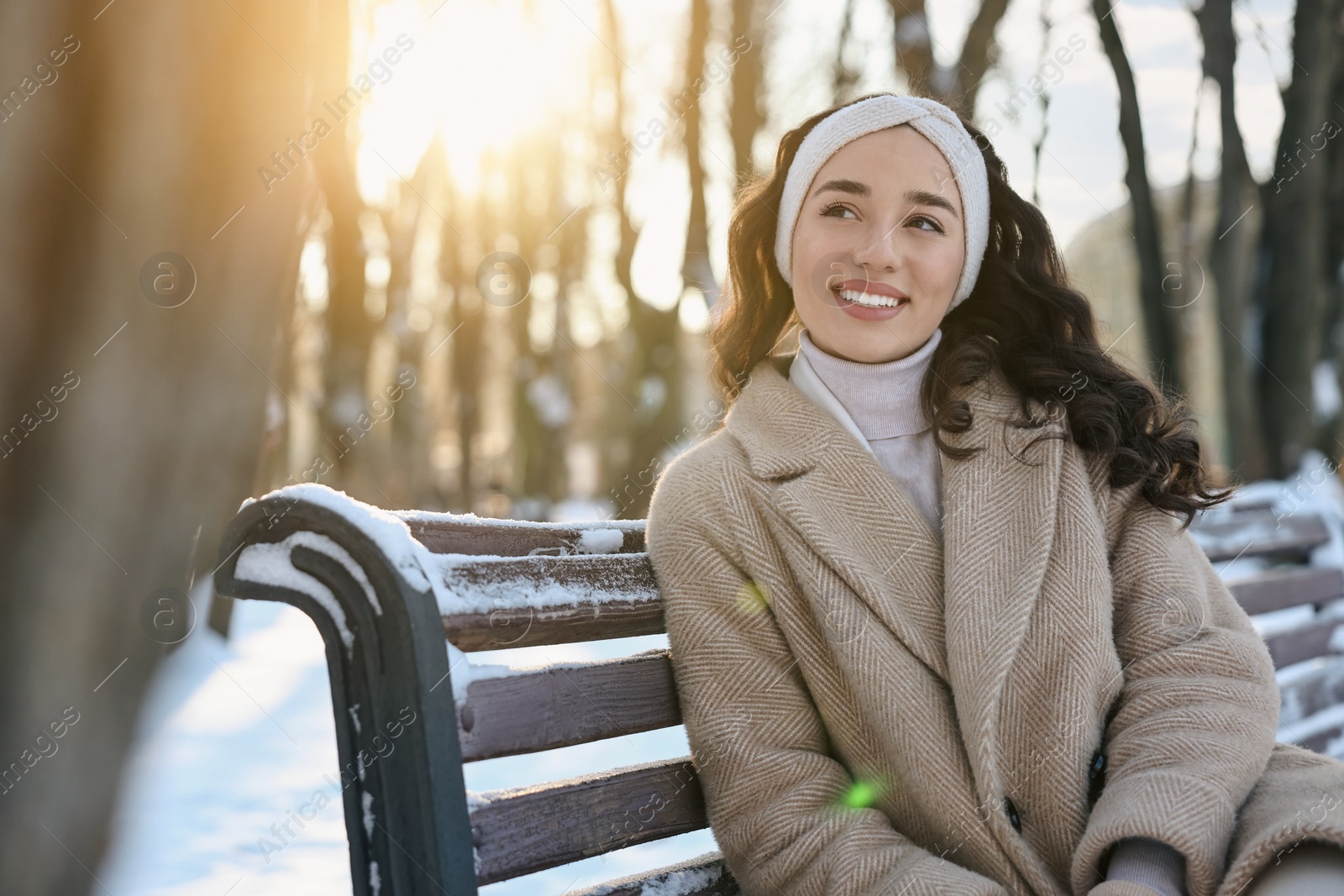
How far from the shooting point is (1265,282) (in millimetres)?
7543

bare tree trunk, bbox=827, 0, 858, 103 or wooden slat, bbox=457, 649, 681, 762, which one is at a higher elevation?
bare tree trunk, bbox=827, 0, 858, 103

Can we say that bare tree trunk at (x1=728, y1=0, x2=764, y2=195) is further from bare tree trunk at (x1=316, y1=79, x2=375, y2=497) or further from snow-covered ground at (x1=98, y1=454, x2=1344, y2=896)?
snow-covered ground at (x1=98, y1=454, x2=1344, y2=896)

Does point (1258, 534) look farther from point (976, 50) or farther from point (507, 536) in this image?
point (976, 50)

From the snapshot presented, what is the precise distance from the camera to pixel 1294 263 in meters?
7.34

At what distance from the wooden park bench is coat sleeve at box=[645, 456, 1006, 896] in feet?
0.21

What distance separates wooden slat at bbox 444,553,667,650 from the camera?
1.62 m

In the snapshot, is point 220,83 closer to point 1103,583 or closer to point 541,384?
point 1103,583

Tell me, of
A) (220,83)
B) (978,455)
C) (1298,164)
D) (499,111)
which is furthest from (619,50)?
(978,455)

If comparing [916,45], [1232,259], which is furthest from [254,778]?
[1232,259]

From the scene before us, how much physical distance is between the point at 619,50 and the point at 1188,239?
5.39m

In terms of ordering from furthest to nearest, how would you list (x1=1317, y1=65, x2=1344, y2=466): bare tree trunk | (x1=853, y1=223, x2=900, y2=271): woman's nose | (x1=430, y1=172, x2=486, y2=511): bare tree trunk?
(x1=430, y1=172, x2=486, y2=511): bare tree trunk < (x1=1317, y1=65, x2=1344, y2=466): bare tree trunk < (x1=853, y1=223, x2=900, y2=271): woman's nose

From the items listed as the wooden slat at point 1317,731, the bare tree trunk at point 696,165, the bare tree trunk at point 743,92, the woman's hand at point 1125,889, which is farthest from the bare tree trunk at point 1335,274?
the woman's hand at point 1125,889

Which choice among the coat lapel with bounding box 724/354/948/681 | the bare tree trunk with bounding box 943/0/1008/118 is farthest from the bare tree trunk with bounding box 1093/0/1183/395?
the coat lapel with bounding box 724/354/948/681

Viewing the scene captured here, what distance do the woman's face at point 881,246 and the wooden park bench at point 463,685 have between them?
632mm
